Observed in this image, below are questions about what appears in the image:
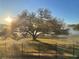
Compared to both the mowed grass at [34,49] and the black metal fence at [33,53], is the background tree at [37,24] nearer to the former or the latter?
the mowed grass at [34,49]

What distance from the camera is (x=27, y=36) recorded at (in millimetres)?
31250

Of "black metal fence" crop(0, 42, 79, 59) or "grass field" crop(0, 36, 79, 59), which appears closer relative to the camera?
"black metal fence" crop(0, 42, 79, 59)

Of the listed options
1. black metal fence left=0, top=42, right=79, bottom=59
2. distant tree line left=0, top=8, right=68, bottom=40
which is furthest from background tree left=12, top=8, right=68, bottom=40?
black metal fence left=0, top=42, right=79, bottom=59

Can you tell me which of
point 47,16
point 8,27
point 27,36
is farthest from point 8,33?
point 47,16

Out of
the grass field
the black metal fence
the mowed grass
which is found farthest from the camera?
the mowed grass

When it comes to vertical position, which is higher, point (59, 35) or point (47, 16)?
point (47, 16)

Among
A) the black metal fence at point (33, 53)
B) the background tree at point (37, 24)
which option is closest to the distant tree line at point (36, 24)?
the background tree at point (37, 24)

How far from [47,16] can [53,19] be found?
1202 mm

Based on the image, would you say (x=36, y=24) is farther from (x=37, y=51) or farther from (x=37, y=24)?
(x=37, y=51)

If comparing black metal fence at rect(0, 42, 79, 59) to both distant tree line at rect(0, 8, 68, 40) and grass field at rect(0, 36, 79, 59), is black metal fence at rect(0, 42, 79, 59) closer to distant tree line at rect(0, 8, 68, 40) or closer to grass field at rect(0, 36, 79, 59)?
grass field at rect(0, 36, 79, 59)

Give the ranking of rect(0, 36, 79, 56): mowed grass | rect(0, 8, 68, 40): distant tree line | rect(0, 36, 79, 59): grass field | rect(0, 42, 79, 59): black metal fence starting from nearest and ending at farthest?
rect(0, 42, 79, 59): black metal fence, rect(0, 36, 79, 59): grass field, rect(0, 36, 79, 56): mowed grass, rect(0, 8, 68, 40): distant tree line

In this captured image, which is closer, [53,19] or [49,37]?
[53,19]

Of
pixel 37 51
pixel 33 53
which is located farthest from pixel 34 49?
pixel 33 53

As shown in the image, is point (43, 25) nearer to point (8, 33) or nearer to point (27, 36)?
point (27, 36)
